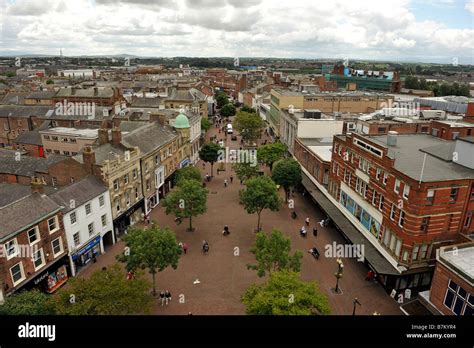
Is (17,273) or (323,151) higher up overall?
(323,151)

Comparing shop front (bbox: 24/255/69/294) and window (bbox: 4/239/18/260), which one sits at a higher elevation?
window (bbox: 4/239/18/260)

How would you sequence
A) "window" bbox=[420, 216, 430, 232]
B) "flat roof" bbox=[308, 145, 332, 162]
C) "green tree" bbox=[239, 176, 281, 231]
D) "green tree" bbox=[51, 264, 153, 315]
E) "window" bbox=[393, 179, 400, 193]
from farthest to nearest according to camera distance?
1. "flat roof" bbox=[308, 145, 332, 162]
2. "green tree" bbox=[239, 176, 281, 231]
3. "window" bbox=[393, 179, 400, 193]
4. "window" bbox=[420, 216, 430, 232]
5. "green tree" bbox=[51, 264, 153, 315]

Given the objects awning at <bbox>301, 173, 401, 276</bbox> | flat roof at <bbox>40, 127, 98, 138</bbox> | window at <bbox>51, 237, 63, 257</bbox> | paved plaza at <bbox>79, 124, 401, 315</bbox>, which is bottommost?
paved plaza at <bbox>79, 124, 401, 315</bbox>

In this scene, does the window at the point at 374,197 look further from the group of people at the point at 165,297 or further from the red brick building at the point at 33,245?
the red brick building at the point at 33,245

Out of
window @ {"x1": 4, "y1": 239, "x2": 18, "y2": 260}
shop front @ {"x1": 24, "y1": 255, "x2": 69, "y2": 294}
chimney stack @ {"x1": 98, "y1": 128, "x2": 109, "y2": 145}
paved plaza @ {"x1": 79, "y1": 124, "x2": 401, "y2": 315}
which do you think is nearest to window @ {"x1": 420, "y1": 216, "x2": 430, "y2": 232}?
paved plaza @ {"x1": 79, "y1": 124, "x2": 401, "y2": 315}

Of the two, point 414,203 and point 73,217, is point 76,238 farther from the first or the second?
point 414,203

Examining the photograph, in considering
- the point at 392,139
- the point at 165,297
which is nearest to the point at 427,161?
the point at 392,139

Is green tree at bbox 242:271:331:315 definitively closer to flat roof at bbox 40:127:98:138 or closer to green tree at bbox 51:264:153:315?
green tree at bbox 51:264:153:315
